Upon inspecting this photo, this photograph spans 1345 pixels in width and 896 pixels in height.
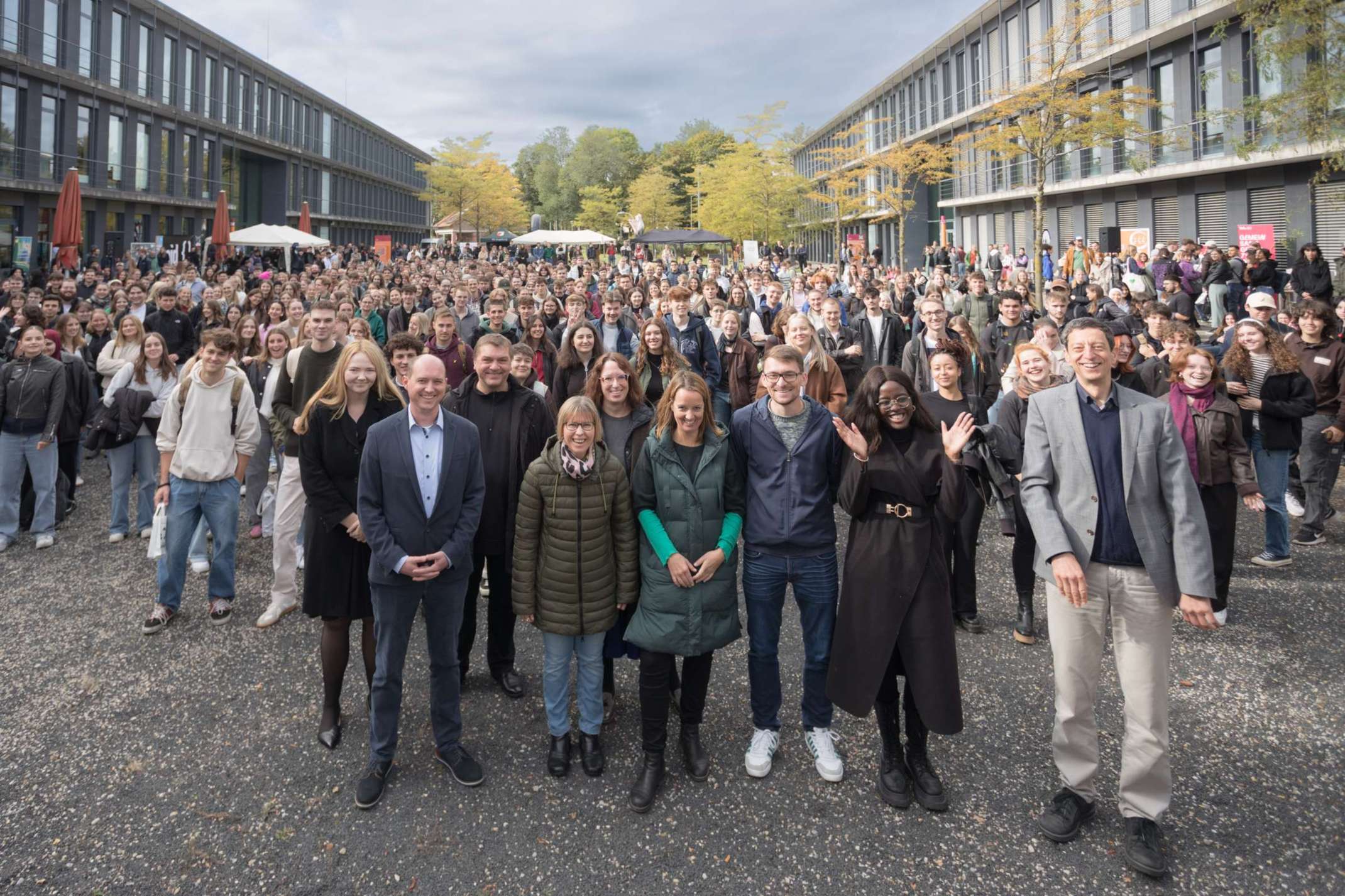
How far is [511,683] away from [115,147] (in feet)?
124

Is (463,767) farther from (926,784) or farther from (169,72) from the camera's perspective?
(169,72)

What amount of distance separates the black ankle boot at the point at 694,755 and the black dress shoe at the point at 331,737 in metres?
1.82

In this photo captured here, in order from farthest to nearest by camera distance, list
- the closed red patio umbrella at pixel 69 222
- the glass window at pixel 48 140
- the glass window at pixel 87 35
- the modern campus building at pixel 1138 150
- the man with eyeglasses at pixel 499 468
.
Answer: the glass window at pixel 87 35
the glass window at pixel 48 140
the modern campus building at pixel 1138 150
the closed red patio umbrella at pixel 69 222
the man with eyeglasses at pixel 499 468

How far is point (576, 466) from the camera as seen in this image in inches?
154

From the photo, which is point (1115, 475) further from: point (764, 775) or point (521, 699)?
point (521, 699)

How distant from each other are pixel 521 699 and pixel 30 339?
243 inches

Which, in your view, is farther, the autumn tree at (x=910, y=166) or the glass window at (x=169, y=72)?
the autumn tree at (x=910, y=166)

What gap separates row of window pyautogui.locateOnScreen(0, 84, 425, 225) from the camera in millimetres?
27328

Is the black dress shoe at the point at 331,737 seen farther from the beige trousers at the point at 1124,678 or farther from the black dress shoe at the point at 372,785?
the beige trousers at the point at 1124,678

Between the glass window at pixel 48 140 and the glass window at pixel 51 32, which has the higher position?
the glass window at pixel 51 32

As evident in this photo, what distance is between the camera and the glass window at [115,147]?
106 feet

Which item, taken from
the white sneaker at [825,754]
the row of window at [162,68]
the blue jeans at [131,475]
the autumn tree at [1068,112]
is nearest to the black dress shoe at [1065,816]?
the white sneaker at [825,754]

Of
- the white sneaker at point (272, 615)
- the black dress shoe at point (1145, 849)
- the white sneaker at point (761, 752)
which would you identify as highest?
the black dress shoe at point (1145, 849)

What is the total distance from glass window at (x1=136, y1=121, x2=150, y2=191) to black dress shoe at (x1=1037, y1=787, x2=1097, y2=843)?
40.6 metres
